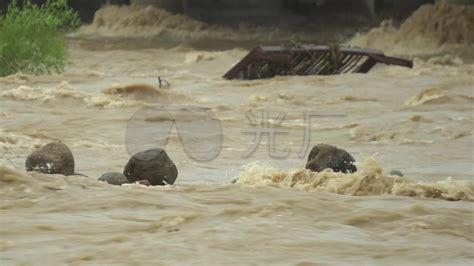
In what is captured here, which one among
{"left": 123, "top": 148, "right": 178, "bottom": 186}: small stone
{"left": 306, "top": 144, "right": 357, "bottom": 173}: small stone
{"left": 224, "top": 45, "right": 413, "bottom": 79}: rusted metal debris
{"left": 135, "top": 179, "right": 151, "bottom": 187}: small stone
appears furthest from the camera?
{"left": 224, "top": 45, "right": 413, "bottom": 79}: rusted metal debris

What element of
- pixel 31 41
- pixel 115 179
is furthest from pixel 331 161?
pixel 31 41

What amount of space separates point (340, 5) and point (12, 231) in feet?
94.6

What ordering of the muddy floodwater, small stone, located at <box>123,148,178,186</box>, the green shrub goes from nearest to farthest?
the muddy floodwater, small stone, located at <box>123,148,178,186</box>, the green shrub

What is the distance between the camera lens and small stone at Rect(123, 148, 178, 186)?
8.46 m

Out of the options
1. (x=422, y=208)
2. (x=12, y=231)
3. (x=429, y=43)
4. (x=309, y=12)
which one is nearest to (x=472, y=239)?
(x=422, y=208)

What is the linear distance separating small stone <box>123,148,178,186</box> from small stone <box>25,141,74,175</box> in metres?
0.44

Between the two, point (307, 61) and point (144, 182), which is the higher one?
point (307, 61)

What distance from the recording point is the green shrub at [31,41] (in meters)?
17.6

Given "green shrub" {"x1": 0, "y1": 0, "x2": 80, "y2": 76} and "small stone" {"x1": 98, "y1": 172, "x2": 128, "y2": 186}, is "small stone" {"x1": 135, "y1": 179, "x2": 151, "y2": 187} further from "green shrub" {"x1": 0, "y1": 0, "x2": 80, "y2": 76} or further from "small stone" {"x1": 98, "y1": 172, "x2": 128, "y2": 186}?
"green shrub" {"x1": 0, "y1": 0, "x2": 80, "y2": 76}

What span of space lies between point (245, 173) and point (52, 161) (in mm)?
1372

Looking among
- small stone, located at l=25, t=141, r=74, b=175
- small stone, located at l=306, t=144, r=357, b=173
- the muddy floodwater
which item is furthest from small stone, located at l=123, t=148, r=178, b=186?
small stone, located at l=306, t=144, r=357, b=173

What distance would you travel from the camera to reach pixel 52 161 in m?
8.72

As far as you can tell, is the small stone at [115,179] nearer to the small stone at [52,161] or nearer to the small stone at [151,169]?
the small stone at [151,169]

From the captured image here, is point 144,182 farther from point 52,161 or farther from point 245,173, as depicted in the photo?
point 245,173
